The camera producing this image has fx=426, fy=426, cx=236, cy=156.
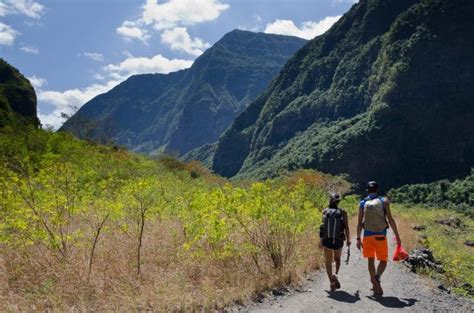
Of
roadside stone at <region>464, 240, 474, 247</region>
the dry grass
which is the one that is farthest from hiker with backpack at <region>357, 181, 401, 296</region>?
roadside stone at <region>464, 240, 474, 247</region>

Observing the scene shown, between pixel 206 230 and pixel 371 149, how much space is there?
114351 millimetres

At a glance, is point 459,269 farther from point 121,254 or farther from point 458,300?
Result: point 121,254

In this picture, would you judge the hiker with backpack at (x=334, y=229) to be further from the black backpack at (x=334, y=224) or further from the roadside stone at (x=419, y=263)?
the roadside stone at (x=419, y=263)

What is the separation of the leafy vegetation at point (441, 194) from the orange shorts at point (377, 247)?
8453 cm

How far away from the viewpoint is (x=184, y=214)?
39.3 feet

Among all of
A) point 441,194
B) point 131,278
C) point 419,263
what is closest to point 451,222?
point 441,194

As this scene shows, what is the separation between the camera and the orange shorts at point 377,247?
8.55m

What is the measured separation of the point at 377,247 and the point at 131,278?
5.19 m

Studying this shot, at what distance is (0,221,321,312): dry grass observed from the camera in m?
7.82

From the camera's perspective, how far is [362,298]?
28.5 feet

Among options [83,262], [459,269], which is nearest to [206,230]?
[83,262]

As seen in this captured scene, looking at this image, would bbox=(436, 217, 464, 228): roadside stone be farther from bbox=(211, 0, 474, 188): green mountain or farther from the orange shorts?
the orange shorts

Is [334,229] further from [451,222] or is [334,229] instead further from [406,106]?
[406,106]

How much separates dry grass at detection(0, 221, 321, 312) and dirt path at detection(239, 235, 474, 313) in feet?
1.62
